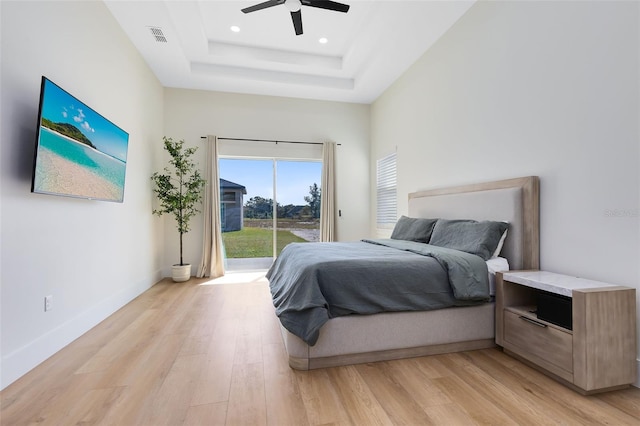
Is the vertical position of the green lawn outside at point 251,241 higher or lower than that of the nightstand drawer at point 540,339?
higher

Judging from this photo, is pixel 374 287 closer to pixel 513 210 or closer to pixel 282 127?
pixel 513 210

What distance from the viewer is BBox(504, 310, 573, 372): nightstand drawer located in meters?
1.73

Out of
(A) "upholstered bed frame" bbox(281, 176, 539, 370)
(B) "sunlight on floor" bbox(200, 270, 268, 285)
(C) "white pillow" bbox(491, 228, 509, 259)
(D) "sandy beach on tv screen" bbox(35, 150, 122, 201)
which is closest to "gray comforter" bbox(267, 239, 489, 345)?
(A) "upholstered bed frame" bbox(281, 176, 539, 370)

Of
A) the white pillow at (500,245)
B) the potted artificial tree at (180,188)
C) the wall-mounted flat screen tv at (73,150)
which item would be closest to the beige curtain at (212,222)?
the potted artificial tree at (180,188)

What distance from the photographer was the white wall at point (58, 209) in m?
1.86

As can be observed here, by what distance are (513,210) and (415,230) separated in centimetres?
111

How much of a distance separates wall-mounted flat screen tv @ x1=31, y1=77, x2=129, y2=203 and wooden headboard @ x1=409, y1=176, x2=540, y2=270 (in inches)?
138

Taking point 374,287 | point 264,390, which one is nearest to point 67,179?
point 264,390

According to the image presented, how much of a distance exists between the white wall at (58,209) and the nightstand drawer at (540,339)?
3.23 metres

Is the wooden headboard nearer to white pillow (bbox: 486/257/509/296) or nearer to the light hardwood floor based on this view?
white pillow (bbox: 486/257/509/296)

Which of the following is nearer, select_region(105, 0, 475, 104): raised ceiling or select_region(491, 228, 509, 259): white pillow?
select_region(491, 228, 509, 259): white pillow

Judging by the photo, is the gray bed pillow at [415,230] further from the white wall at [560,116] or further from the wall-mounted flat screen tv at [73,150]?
the wall-mounted flat screen tv at [73,150]

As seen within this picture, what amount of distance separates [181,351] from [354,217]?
3.94m

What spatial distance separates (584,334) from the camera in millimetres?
1632
